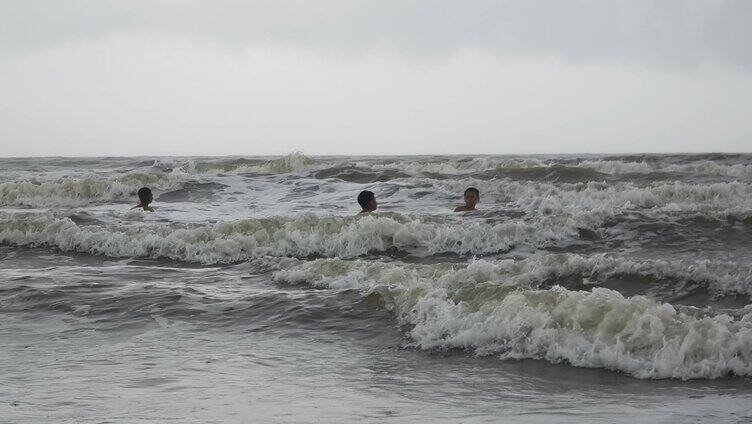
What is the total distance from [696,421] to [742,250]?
770cm

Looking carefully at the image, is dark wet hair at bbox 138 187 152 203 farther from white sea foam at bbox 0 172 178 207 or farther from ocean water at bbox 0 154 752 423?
white sea foam at bbox 0 172 178 207

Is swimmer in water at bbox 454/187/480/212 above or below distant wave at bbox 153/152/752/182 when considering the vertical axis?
below

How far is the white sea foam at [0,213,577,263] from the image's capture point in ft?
40.4

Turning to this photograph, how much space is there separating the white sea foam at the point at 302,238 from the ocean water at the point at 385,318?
3 centimetres

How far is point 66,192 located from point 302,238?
11.6 meters

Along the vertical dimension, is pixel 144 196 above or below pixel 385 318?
above

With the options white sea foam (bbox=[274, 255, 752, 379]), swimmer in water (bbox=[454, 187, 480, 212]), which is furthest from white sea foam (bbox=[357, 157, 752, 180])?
white sea foam (bbox=[274, 255, 752, 379])

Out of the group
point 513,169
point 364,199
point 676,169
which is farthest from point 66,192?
point 676,169

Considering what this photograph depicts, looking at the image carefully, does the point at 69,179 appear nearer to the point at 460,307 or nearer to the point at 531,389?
the point at 460,307

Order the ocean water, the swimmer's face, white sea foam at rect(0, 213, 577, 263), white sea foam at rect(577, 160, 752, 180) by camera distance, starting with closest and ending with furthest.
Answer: the ocean water → white sea foam at rect(0, 213, 577, 263) → the swimmer's face → white sea foam at rect(577, 160, 752, 180)

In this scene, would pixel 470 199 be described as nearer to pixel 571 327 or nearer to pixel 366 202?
pixel 366 202

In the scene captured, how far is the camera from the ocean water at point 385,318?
504 cm

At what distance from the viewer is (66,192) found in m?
22.5

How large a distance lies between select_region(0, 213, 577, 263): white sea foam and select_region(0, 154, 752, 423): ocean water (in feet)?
0.11
